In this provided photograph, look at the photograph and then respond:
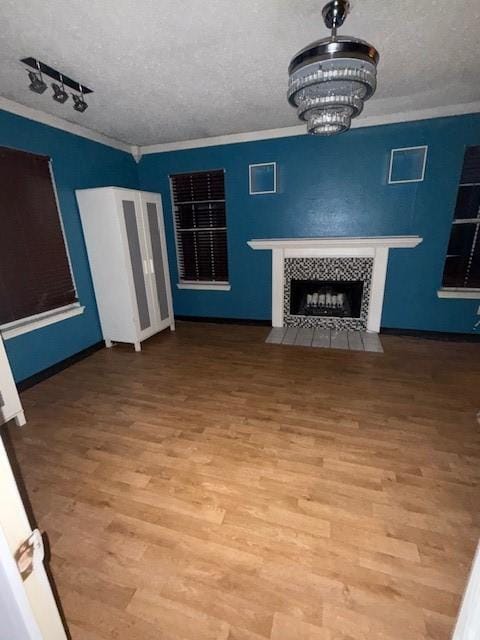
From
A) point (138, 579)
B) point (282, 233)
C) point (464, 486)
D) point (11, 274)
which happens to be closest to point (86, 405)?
point (11, 274)

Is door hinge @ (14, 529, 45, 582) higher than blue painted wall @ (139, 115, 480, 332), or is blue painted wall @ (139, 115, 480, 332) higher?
blue painted wall @ (139, 115, 480, 332)

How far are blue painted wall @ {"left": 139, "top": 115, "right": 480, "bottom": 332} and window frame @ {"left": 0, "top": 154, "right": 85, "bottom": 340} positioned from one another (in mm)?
1567

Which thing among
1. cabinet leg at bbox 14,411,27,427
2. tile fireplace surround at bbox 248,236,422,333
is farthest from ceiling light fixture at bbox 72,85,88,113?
cabinet leg at bbox 14,411,27,427

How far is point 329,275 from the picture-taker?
12.6 ft

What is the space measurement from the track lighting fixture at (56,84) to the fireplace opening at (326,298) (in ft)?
9.61

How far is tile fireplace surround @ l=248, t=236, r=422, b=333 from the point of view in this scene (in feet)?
11.6

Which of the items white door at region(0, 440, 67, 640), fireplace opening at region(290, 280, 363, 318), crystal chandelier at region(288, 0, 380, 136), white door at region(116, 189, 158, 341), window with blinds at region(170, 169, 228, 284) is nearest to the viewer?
white door at region(0, 440, 67, 640)

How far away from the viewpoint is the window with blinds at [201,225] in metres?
4.06

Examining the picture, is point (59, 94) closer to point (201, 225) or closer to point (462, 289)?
point (201, 225)

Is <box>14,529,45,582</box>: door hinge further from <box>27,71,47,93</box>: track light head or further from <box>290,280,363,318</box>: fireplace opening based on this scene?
<box>290,280,363,318</box>: fireplace opening

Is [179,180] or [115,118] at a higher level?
[115,118]

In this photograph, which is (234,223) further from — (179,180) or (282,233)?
(179,180)

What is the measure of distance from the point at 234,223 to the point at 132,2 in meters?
2.62

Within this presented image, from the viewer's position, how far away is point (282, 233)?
3924mm
